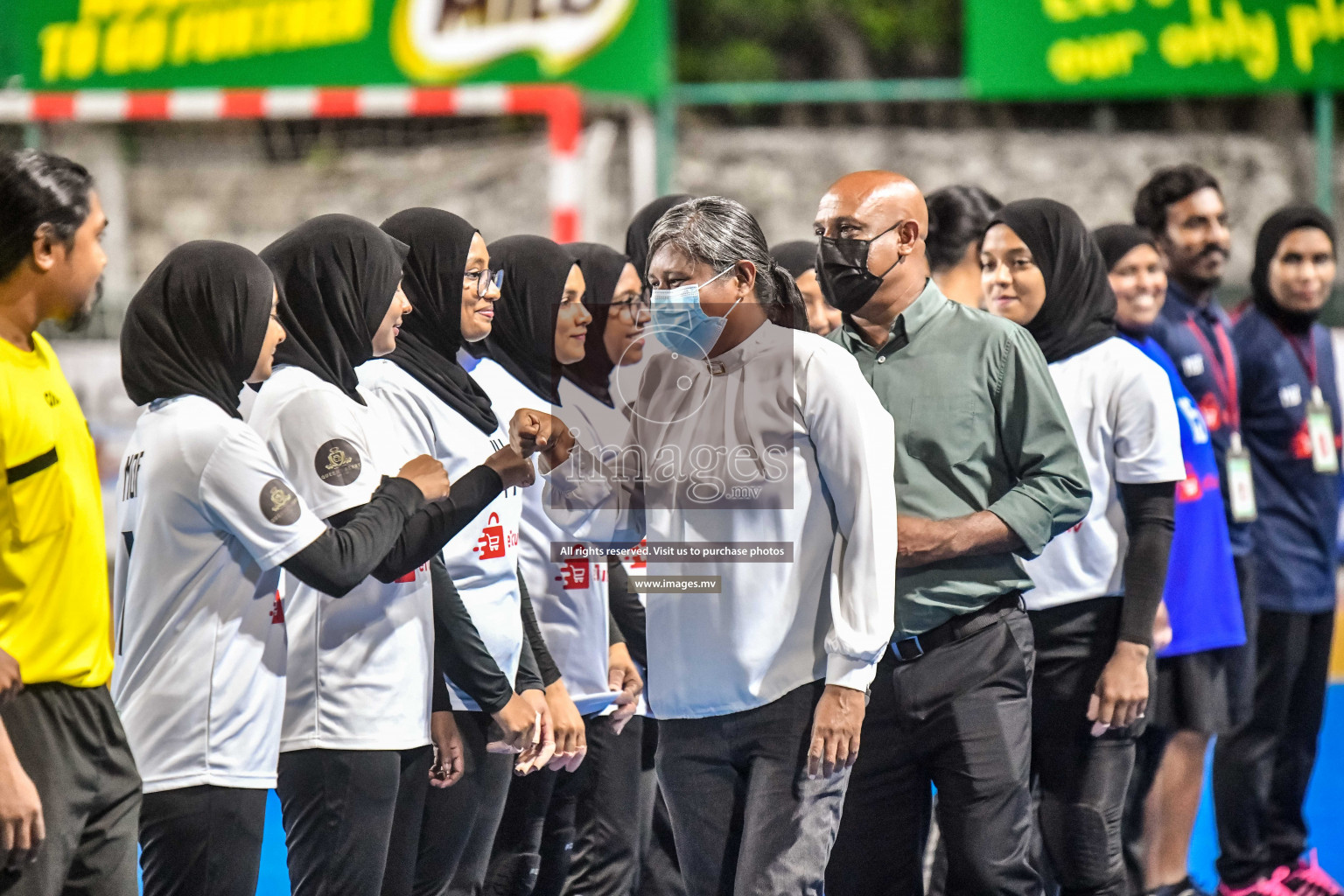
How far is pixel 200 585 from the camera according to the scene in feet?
7.92

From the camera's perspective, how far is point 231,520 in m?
2.37

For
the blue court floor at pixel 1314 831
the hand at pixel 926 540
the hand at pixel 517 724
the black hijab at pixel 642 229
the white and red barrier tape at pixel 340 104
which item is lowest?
the blue court floor at pixel 1314 831

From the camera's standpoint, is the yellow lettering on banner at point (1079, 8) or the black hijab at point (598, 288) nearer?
the black hijab at point (598, 288)

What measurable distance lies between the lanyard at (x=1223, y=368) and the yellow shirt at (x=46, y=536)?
315 centimetres

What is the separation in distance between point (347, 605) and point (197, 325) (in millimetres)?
587

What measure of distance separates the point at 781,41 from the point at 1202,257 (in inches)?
339

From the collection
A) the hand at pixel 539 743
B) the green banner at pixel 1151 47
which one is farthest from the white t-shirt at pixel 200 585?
the green banner at pixel 1151 47

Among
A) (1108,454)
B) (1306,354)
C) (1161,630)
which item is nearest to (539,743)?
A: (1108,454)

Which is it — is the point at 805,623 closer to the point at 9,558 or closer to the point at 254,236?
the point at 9,558

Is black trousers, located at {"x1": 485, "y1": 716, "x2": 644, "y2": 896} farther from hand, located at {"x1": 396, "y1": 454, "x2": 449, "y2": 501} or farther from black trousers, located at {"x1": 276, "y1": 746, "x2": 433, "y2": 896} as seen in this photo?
hand, located at {"x1": 396, "y1": 454, "x2": 449, "y2": 501}

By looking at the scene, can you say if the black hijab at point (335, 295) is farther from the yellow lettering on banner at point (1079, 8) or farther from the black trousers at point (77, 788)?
the yellow lettering on banner at point (1079, 8)

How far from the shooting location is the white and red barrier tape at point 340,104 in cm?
748

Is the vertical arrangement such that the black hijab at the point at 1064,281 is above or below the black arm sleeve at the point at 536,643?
above

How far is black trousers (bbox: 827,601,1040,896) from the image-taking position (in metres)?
2.75
